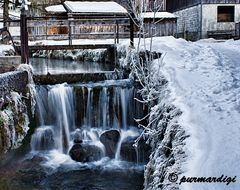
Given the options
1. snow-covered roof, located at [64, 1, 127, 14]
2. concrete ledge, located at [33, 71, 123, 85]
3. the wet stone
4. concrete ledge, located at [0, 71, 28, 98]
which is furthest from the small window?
the wet stone

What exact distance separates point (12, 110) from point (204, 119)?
216 inches

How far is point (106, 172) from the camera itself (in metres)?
8.87

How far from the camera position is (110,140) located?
33.9 feet

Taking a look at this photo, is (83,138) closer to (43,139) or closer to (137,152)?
(43,139)

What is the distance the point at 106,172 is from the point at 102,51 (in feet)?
39.7

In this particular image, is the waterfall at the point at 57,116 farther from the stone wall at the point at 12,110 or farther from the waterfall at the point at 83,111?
the stone wall at the point at 12,110

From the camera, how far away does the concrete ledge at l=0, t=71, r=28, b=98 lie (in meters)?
9.19

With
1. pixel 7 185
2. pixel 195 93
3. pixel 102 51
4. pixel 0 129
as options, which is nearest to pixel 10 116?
pixel 0 129

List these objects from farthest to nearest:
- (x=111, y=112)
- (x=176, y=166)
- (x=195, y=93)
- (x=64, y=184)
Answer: (x=111, y=112)
(x=64, y=184)
(x=195, y=93)
(x=176, y=166)

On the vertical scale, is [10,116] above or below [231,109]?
below

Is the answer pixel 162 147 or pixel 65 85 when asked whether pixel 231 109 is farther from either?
pixel 65 85

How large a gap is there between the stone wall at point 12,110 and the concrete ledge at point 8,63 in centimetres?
89

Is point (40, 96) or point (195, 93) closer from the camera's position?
point (195, 93)

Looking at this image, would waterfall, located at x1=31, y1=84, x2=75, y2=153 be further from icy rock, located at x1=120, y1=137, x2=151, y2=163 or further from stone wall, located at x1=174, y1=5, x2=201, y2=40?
stone wall, located at x1=174, y1=5, x2=201, y2=40
